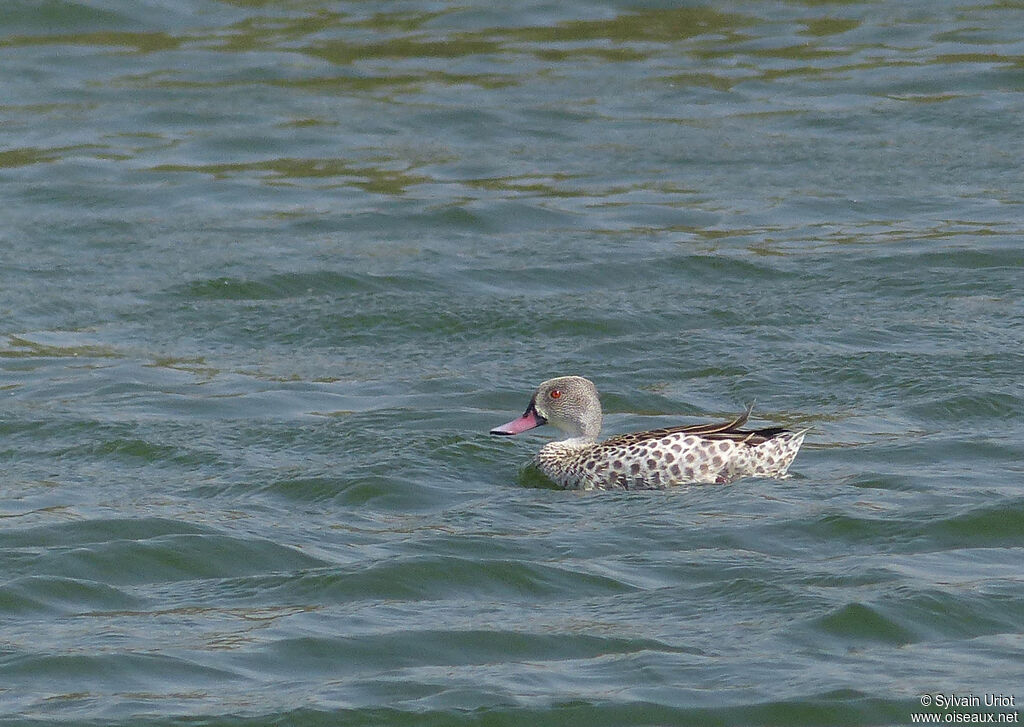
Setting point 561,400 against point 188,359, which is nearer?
point 561,400

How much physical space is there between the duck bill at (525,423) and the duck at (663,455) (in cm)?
1

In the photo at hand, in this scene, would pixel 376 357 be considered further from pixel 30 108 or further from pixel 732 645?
pixel 30 108

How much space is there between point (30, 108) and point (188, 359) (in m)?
6.33

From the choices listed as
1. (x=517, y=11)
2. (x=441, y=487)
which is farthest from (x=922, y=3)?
(x=441, y=487)

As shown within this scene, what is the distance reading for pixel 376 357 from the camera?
11.9 meters

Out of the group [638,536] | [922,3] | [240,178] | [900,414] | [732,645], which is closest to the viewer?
[732,645]

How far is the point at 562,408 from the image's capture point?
10.2m

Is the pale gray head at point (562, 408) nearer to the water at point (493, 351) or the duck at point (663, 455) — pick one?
the duck at point (663, 455)

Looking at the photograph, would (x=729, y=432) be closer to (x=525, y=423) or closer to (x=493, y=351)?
(x=525, y=423)

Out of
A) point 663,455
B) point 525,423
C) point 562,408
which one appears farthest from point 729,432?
point 525,423

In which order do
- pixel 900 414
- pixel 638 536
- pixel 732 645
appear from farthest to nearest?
1. pixel 900 414
2. pixel 638 536
3. pixel 732 645

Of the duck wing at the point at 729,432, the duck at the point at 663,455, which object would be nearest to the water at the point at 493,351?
the duck at the point at 663,455

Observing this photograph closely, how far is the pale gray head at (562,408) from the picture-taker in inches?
400

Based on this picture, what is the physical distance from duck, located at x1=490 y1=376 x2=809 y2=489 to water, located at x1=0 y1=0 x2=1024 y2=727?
0.11 meters
